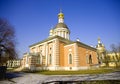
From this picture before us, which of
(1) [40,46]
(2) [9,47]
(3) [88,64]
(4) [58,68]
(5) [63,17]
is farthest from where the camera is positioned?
(5) [63,17]

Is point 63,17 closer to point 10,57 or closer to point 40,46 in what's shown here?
point 40,46

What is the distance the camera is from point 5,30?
62.1 ft

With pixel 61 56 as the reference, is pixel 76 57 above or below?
below

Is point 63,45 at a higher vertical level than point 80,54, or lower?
higher

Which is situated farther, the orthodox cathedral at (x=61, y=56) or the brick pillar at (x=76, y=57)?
the orthodox cathedral at (x=61, y=56)

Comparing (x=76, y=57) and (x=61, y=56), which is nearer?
(x=76, y=57)

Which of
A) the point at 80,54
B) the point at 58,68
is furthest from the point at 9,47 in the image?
the point at 80,54

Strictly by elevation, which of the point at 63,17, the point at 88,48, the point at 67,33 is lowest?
the point at 88,48

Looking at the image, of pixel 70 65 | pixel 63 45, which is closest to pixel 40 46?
pixel 63 45

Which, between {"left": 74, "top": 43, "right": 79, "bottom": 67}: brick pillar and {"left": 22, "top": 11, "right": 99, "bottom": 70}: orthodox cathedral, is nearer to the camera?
{"left": 74, "top": 43, "right": 79, "bottom": 67}: brick pillar

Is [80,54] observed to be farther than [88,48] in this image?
No

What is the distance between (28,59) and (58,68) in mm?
9233

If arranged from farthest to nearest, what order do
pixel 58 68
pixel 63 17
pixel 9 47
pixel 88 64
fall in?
pixel 63 17, pixel 88 64, pixel 58 68, pixel 9 47

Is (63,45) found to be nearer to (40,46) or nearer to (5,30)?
(40,46)
